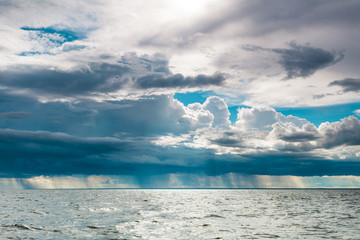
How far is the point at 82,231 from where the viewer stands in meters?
35.1

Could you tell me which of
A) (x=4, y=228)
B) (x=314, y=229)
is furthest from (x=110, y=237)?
(x=314, y=229)

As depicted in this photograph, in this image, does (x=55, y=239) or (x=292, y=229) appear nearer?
(x=55, y=239)

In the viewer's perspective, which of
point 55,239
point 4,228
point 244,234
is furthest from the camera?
point 4,228

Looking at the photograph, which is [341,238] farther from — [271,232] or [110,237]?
[110,237]

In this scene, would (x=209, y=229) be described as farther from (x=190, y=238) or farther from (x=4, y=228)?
(x=4, y=228)

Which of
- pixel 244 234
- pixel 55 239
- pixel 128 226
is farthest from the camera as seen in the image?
pixel 128 226

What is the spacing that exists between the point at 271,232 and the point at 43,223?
28.7 metres

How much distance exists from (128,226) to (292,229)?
1953 cm

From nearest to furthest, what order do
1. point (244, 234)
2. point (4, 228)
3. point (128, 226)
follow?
point (244, 234) → point (4, 228) → point (128, 226)

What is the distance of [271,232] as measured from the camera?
34.9 metres

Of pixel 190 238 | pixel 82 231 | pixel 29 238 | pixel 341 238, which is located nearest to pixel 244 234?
pixel 190 238

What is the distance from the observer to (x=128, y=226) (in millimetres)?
39656

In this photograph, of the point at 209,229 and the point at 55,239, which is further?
the point at 209,229

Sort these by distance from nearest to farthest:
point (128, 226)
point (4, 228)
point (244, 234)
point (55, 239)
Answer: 1. point (55, 239)
2. point (244, 234)
3. point (4, 228)
4. point (128, 226)
